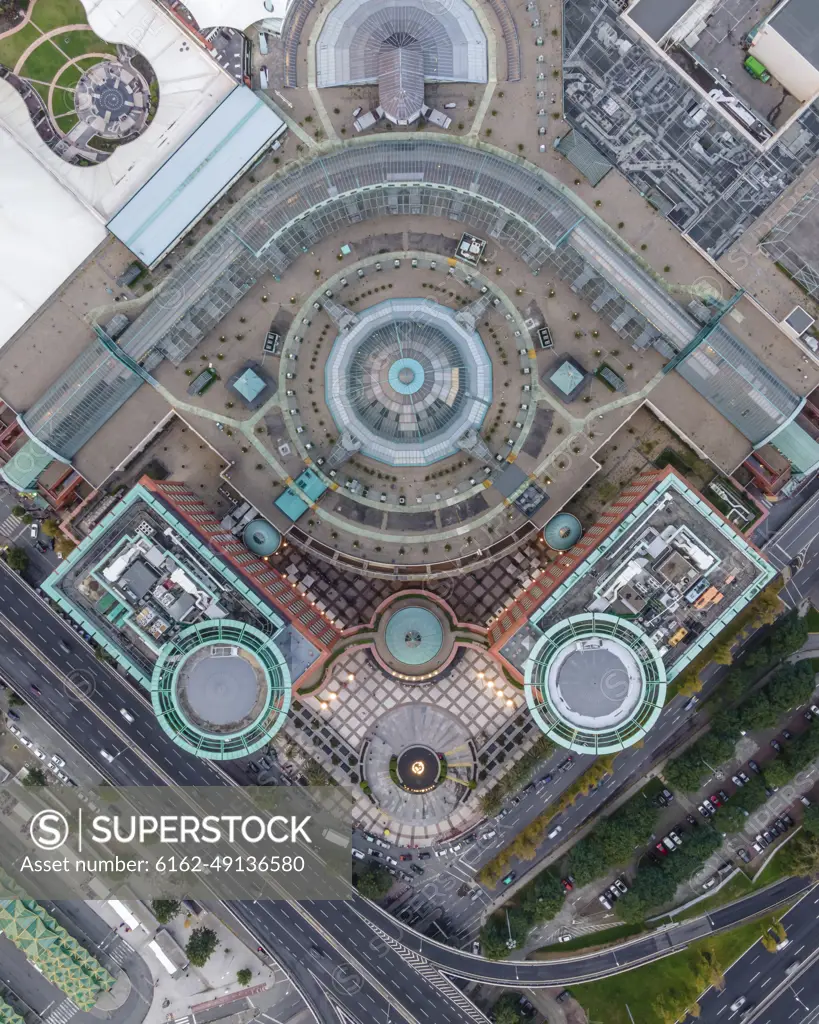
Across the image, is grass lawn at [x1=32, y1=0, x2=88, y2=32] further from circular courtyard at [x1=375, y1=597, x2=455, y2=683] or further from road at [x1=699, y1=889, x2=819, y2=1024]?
road at [x1=699, y1=889, x2=819, y2=1024]

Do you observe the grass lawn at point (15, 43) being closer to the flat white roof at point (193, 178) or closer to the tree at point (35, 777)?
the flat white roof at point (193, 178)

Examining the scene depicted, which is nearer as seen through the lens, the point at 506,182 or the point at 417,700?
the point at 506,182

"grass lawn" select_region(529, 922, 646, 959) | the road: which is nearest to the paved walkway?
"grass lawn" select_region(529, 922, 646, 959)

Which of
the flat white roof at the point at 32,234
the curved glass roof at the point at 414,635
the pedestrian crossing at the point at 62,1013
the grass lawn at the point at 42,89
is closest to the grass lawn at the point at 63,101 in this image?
the grass lawn at the point at 42,89

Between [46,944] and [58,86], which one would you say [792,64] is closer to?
[58,86]

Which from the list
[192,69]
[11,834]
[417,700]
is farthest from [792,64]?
[11,834]
